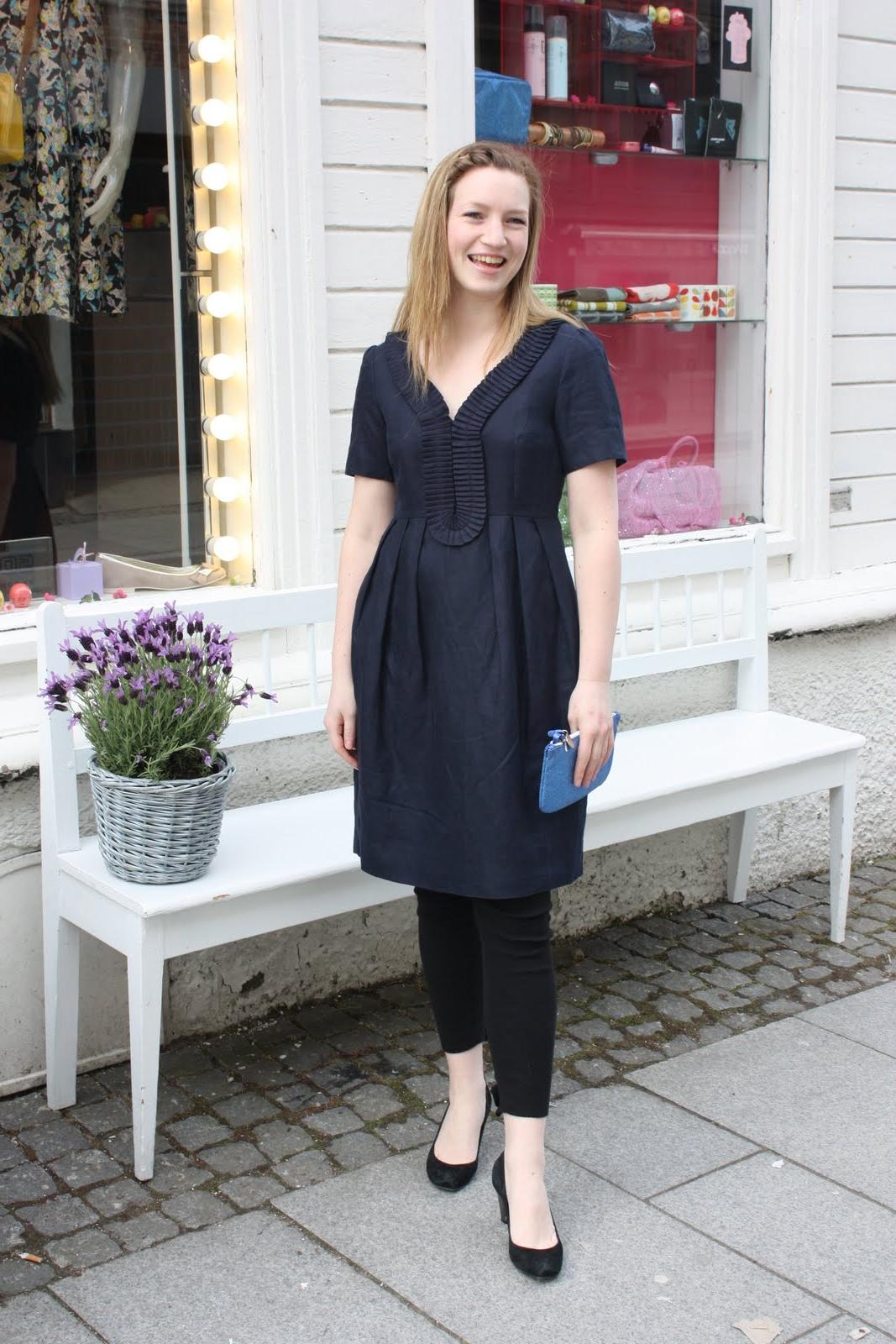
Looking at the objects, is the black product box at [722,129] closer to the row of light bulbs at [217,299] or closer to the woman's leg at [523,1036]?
the row of light bulbs at [217,299]

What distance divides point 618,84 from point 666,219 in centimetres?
46

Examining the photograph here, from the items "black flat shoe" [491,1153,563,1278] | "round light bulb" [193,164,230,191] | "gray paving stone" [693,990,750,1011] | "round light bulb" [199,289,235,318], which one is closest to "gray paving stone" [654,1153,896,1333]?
"black flat shoe" [491,1153,563,1278]

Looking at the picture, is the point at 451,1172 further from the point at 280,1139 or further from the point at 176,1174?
the point at 176,1174

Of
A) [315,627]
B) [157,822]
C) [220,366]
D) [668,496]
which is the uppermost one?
[220,366]

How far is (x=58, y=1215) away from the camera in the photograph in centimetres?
320

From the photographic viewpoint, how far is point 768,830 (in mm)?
5195

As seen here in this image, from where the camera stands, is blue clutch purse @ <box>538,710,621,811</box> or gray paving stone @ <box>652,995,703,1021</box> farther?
gray paving stone @ <box>652,995,703,1021</box>

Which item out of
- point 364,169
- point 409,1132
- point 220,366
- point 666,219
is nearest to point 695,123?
point 666,219

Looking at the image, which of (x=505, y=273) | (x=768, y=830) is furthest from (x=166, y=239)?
(x=768, y=830)

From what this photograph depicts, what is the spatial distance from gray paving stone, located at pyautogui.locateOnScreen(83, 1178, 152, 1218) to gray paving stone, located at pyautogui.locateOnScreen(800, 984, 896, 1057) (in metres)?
1.78

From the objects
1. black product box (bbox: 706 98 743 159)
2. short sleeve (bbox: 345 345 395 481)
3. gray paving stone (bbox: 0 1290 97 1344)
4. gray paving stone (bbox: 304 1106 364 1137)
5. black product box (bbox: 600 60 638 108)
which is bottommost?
gray paving stone (bbox: 0 1290 97 1344)

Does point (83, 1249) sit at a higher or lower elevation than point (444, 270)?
lower

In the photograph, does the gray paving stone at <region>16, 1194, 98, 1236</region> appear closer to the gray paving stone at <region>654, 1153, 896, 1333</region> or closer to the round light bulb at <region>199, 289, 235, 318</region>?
the gray paving stone at <region>654, 1153, 896, 1333</region>

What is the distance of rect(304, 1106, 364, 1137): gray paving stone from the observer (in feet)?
11.6
